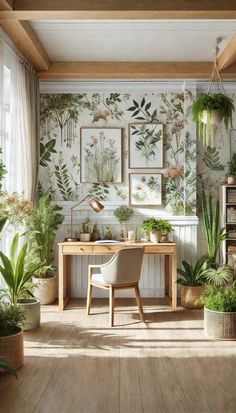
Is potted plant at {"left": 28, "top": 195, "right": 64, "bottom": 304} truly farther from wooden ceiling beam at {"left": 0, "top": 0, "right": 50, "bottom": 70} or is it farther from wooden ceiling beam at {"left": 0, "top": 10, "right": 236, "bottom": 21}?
wooden ceiling beam at {"left": 0, "top": 10, "right": 236, "bottom": 21}

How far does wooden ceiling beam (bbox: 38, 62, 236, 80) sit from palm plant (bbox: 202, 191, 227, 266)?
1.65m

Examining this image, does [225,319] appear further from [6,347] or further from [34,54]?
[34,54]

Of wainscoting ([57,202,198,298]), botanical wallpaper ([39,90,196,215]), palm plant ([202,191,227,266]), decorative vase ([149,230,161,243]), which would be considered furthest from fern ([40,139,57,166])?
palm plant ([202,191,227,266])

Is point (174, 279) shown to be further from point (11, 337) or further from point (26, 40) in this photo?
point (26, 40)

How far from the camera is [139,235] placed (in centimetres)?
658

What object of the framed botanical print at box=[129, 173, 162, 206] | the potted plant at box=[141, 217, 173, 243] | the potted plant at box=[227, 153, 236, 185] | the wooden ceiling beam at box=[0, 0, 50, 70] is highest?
the wooden ceiling beam at box=[0, 0, 50, 70]

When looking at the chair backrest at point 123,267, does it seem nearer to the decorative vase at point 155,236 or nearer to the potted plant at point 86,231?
the decorative vase at point 155,236

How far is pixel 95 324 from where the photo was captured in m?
5.23

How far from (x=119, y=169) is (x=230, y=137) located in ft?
5.22

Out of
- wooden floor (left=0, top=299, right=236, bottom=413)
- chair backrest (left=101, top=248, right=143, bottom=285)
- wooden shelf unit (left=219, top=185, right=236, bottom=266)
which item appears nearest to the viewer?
wooden floor (left=0, top=299, right=236, bottom=413)

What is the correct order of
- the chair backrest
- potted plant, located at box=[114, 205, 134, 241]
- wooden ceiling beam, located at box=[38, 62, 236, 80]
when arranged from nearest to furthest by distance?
the chair backrest < wooden ceiling beam, located at box=[38, 62, 236, 80] < potted plant, located at box=[114, 205, 134, 241]

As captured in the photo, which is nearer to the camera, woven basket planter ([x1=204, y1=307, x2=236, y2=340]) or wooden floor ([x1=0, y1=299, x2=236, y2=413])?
wooden floor ([x1=0, y1=299, x2=236, y2=413])

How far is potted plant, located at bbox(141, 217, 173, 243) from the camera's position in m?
6.02

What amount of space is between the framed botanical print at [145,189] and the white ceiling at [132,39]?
5.04ft
